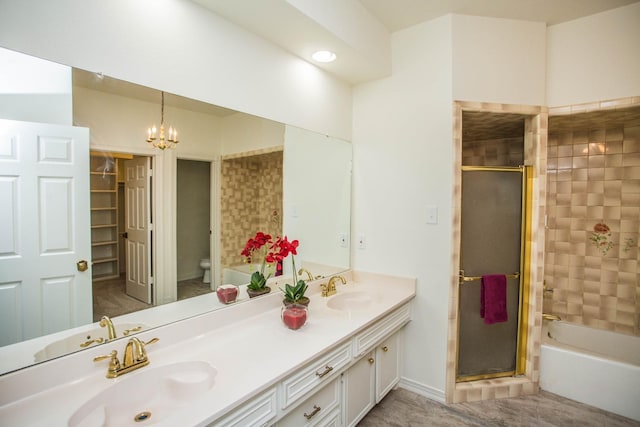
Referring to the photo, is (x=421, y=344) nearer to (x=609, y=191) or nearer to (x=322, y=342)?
(x=322, y=342)

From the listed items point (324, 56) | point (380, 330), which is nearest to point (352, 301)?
point (380, 330)

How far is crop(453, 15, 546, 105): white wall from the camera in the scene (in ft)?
6.97

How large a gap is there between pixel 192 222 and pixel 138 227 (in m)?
0.28

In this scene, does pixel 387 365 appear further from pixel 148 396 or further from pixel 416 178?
pixel 148 396

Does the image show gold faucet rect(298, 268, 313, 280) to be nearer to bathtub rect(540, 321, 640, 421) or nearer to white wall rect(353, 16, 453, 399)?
white wall rect(353, 16, 453, 399)

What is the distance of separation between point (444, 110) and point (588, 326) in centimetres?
232

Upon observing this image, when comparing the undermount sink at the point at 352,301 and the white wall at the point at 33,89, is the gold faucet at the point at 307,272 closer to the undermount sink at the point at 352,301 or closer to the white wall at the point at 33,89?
the undermount sink at the point at 352,301

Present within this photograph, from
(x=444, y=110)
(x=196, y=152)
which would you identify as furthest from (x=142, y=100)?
(x=444, y=110)

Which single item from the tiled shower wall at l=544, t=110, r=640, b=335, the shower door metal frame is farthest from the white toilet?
the tiled shower wall at l=544, t=110, r=640, b=335

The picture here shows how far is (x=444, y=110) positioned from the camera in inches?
85.4

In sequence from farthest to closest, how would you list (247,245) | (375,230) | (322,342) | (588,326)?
(588,326) < (375,230) < (247,245) < (322,342)

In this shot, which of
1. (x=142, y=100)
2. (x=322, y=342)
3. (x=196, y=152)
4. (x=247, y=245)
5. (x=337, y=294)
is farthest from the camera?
(x=337, y=294)

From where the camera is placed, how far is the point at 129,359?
1.19 m

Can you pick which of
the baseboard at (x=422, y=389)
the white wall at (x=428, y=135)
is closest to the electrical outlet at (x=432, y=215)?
the white wall at (x=428, y=135)
